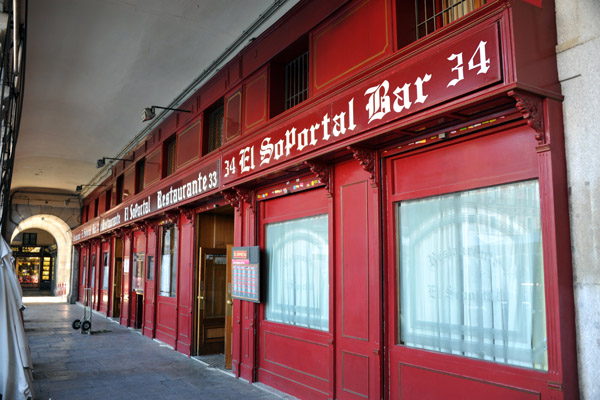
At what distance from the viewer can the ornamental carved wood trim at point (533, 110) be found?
11.5 feet

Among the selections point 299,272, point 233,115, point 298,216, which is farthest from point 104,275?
point 298,216

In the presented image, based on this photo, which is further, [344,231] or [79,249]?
[79,249]

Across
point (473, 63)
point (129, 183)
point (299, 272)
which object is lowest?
point (299, 272)

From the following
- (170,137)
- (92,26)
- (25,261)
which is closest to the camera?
(92,26)

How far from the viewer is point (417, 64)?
4188 mm

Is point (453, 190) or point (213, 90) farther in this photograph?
point (213, 90)

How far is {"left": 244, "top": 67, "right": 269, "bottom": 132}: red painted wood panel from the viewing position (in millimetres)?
7211

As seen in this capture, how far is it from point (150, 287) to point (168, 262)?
144 cm

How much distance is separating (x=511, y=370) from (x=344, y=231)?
7.78 ft

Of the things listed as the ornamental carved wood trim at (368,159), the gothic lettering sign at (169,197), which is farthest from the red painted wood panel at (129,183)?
the ornamental carved wood trim at (368,159)

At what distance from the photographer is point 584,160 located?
139 inches

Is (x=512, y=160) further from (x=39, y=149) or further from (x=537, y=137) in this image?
(x=39, y=149)

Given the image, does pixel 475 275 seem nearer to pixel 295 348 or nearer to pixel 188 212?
pixel 295 348

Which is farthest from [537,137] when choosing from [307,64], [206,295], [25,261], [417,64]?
[25,261]
